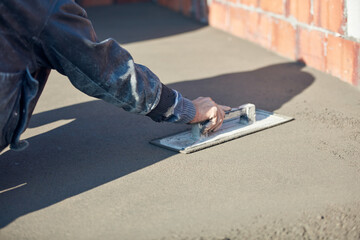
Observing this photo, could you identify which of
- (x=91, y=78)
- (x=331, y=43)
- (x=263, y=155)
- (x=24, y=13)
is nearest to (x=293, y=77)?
(x=331, y=43)

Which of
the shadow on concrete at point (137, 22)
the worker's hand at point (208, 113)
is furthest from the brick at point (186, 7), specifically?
the worker's hand at point (208, 113)

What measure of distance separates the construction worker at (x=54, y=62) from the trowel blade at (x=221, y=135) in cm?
36

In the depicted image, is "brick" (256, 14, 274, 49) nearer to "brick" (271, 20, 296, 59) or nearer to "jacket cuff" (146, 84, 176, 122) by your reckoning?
"brick" (271, 20, 296, 59)

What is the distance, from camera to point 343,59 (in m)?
3.32

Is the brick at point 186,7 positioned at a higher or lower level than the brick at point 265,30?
lower

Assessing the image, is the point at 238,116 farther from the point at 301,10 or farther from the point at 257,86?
the point at 301,10

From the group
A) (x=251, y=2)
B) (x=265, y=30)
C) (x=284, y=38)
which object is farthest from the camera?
(x=251, y=2)

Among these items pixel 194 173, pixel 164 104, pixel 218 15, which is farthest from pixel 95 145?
pixel 218 15

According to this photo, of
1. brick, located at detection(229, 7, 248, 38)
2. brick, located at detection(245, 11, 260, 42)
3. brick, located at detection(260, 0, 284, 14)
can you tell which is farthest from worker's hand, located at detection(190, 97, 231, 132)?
brick, located at detection(229, 7, 248, 38)

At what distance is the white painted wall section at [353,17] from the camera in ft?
10.1

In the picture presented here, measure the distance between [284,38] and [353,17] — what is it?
3.15ft

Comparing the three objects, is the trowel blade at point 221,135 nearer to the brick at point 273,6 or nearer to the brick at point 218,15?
the brick at point 273,6

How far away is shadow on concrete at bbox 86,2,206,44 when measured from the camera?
17.4 ft

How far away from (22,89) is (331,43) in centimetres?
214
